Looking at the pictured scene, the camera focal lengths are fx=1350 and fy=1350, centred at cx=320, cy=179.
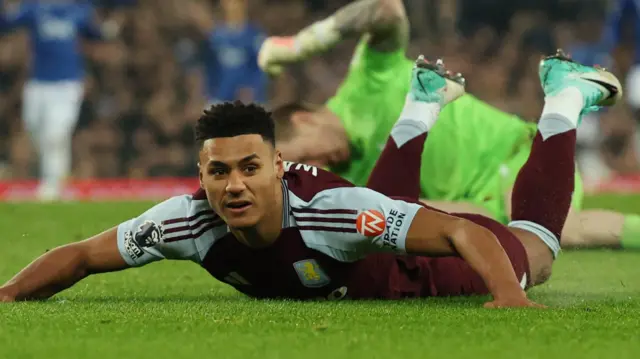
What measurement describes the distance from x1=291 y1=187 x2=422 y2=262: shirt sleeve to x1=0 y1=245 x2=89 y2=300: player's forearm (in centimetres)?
96

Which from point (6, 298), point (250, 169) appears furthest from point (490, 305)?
point (6, 298)

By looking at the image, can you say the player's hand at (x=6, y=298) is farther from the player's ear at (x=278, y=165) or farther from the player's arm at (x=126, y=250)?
the player's ear at (x=278, y=165)

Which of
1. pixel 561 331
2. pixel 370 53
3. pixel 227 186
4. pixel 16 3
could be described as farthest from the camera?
pixel 16 3

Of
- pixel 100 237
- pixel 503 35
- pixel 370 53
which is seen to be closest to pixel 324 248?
pixel 100 237

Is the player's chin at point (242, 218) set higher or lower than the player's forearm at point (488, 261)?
higher

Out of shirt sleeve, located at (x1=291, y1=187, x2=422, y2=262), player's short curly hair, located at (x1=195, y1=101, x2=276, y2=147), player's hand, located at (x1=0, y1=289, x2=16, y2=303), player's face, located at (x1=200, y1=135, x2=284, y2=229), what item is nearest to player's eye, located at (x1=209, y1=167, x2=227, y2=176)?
player's face, located at (x1=200, y1=135, x2=284, y2=229)

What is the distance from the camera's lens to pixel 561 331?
468cm

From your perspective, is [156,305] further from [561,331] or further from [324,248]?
[561,331]

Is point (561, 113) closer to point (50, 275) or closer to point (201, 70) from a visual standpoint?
point (50, 275)

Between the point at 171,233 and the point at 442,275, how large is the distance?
1.24 meters

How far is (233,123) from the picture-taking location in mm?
5414

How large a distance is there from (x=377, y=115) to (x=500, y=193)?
89 centimetres

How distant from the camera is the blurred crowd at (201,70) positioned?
55.2 feet

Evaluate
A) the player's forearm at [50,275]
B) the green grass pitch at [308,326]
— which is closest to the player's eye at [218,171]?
the green grass pitch at [308,326]
